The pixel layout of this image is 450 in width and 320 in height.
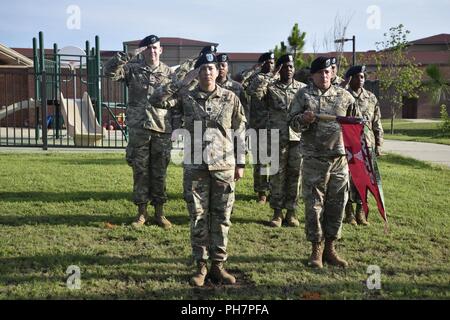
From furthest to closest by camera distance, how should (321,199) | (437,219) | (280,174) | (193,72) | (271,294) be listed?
(437,219) → (280,174) → (321,199) → (193,72) → (271,294)

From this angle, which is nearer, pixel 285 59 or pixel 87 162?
pixel 285 59

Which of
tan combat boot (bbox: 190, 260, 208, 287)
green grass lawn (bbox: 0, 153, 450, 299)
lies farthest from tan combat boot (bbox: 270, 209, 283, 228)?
tan combat boot (bbox: 190, 260, 208, 287)

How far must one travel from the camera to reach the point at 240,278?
15.1ft

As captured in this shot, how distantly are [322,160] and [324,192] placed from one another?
12.7 inches

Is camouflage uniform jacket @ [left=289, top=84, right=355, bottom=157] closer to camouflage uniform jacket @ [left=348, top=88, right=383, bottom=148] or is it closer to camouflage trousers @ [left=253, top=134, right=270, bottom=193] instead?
camouflage uniform jacket @ [left=348, top=88, right=383, bottom=148]

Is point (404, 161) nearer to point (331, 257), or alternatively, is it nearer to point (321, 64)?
point (331, 257)

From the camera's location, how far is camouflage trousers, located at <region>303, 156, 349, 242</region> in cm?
490

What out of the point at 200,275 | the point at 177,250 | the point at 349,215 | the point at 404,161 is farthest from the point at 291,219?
the point at 404,161

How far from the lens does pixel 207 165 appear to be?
4426mm

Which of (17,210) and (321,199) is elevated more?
(321,199)

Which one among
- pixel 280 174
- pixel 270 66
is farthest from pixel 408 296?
pixel 270 66
